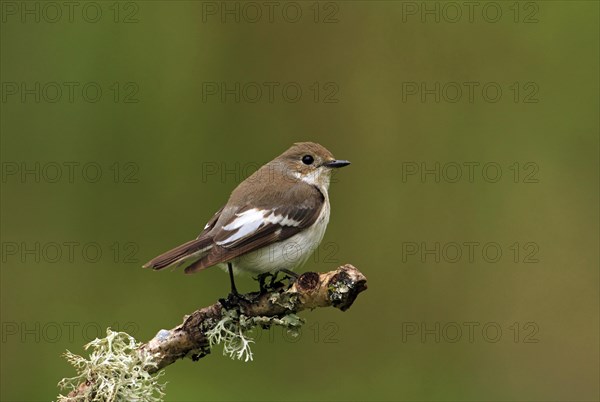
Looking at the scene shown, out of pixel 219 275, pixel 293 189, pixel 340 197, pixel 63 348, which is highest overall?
pixel 293 189

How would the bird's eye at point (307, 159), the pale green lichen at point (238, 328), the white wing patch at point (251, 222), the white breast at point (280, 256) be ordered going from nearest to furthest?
the pale green lichen at point (238, 328), the white wing patch at point (251, 222), the white breast at point (280, 256), the bird's eye at point (307, 159)

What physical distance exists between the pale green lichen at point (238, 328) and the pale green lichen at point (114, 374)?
31 centimetres

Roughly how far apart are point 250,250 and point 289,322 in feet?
2.20

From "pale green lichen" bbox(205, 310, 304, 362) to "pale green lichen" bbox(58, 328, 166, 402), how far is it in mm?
311

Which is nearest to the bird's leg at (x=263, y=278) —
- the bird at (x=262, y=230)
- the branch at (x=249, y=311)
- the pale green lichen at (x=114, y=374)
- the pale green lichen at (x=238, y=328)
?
the bird at (x=262, y=230)

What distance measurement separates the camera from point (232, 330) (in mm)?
4070

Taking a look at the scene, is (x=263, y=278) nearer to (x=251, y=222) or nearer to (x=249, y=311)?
(x=251, y=222)

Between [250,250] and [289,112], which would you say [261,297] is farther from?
[289,112]

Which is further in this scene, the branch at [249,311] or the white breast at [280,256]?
the white breast at [280,256]

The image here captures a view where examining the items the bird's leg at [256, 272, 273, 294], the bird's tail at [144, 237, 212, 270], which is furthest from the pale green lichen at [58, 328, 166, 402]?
the bird's leg at [256, 272, 273, 294]

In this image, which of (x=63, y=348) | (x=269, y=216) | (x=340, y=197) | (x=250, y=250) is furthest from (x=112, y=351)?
(x=340, y=197)

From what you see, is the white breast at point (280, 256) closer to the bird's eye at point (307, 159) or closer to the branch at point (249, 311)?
the branch at point (249, 311)

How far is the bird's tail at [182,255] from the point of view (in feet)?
14.2

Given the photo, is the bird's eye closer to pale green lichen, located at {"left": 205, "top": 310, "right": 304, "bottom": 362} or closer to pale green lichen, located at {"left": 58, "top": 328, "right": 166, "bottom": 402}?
pale green lichen, located at {"left": 205, "top": 310, "right": 304, "bottom": 362}
